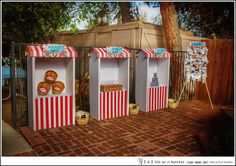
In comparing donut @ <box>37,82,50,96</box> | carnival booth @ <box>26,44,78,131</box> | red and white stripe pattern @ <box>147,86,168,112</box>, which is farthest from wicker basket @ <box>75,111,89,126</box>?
red and white stripe pattern @ <box>147,86,168,112</box>

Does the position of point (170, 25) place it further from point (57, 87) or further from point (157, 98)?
point (57, 87)

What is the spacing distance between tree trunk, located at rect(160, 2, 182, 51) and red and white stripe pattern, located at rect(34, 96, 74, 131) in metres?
4.92

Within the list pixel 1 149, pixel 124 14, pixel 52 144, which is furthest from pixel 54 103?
pixel 124 14

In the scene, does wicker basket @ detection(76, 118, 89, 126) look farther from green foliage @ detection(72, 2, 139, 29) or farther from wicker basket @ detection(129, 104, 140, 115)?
green foliage @ detection(72, 2, 139, 29)

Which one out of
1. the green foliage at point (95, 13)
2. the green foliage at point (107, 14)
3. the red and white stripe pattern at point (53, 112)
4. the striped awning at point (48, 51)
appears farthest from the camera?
the green foliage at point (107, 14)

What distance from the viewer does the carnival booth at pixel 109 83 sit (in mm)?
6762

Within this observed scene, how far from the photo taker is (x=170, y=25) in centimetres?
926

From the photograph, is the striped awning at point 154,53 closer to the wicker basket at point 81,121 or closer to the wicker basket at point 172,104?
the wicker basket at point 172,104

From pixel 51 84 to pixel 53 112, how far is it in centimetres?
77

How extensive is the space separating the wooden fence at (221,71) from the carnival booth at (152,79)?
236 centimetres

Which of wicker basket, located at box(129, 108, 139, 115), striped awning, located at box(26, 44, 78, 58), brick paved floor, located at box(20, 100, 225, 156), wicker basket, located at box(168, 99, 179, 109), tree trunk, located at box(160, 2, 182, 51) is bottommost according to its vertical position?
brick paved floor, located at box(20, 100, 225, 156)

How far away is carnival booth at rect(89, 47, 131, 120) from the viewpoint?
6.76 m

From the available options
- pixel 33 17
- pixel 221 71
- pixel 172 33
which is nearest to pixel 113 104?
pixel 172 33

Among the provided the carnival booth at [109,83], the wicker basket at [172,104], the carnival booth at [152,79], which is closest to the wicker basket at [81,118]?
the carnival booth at [109,83]
